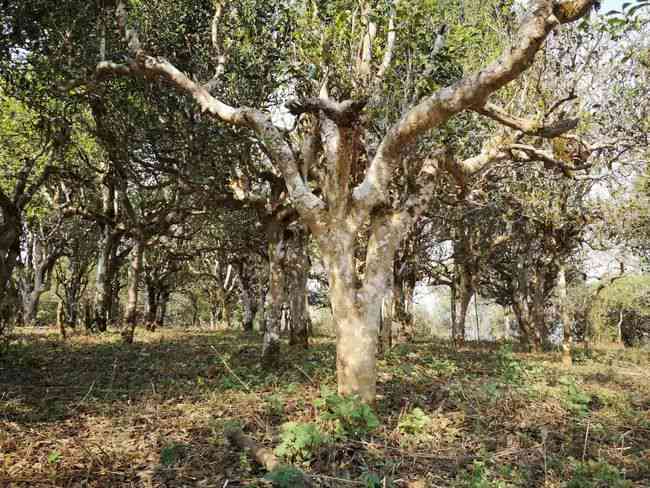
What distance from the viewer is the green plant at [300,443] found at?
18.8ft

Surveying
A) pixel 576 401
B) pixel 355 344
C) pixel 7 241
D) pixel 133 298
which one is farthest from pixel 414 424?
pixel 133 298

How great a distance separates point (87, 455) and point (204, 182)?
34.4 feet

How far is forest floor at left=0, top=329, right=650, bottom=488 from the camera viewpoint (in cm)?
549

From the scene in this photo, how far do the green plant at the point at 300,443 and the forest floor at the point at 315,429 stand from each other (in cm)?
2

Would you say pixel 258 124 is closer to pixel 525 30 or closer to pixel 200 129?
pixel 525 30

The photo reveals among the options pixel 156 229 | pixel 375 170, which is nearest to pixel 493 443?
pixel 375 170

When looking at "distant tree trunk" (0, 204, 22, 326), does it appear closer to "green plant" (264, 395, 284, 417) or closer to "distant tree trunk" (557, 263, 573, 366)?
"green plant" (264, 395, 284, 417)

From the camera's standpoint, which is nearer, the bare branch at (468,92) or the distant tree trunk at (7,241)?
the bare branch at (468,92)

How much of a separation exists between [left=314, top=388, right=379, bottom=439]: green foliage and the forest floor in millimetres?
20

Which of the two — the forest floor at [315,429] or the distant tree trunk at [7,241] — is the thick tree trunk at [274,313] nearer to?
the forest floor at [315,429]

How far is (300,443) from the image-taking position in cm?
569

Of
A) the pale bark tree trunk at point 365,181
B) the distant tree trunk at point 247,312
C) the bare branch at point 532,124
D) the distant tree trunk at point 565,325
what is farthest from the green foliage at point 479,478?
the distant tree trunk at point 247,312

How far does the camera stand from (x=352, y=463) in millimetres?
5805

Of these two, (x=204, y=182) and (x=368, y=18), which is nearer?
(x=368, y=18)
